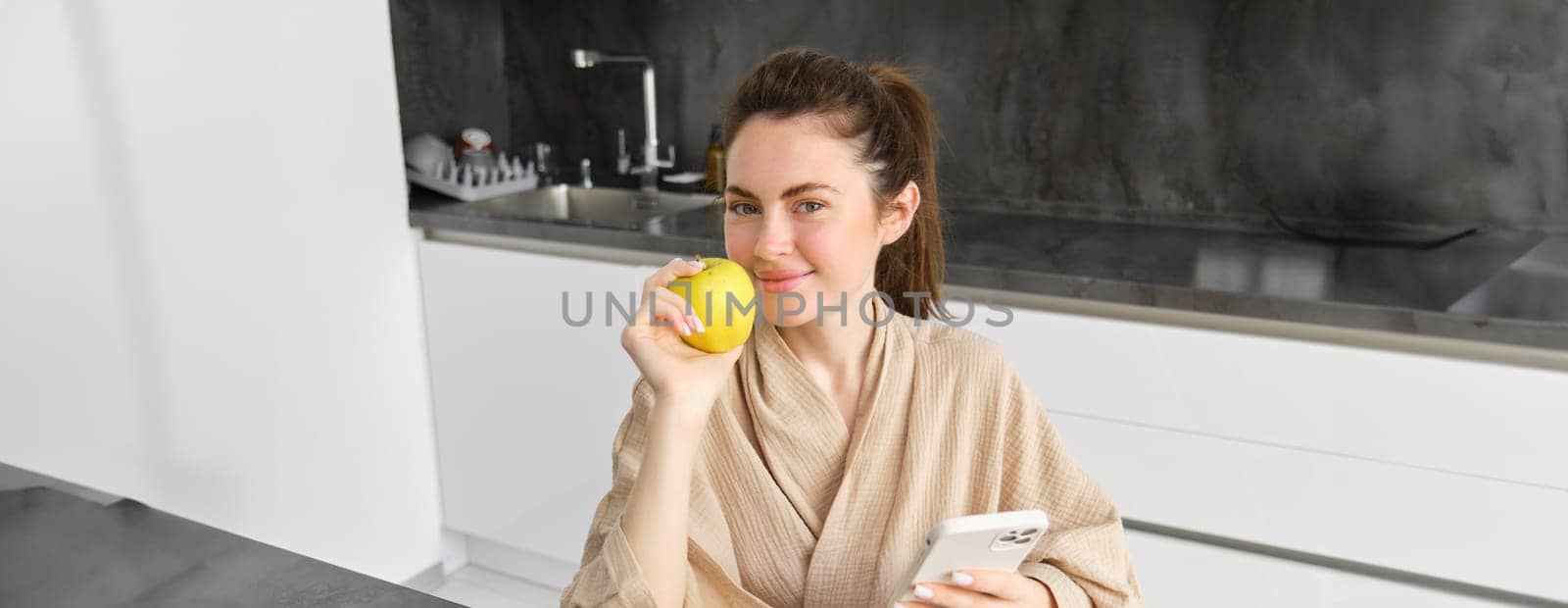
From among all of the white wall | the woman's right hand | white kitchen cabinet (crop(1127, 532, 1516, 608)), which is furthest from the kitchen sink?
the woman's right hand

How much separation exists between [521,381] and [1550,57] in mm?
1943

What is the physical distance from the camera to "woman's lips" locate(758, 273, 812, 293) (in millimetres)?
1065

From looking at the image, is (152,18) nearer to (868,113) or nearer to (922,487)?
(868,113)

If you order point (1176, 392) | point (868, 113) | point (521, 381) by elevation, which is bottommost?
point (521, 381)

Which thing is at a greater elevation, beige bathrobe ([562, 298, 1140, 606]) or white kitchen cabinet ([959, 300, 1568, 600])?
beige bathrobe ([562, 298, 1140, 606])

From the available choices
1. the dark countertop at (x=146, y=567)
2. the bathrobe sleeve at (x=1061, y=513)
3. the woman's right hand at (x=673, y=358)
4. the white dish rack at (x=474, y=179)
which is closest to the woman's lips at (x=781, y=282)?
the woman's right hand at (x=673, y=358)

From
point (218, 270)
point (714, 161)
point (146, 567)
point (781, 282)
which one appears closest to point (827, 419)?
point (781, 282)

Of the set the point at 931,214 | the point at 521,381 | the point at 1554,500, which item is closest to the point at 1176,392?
the point at 1554,500

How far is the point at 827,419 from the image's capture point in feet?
3.82

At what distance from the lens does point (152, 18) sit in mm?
1797

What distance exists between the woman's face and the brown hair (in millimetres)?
17

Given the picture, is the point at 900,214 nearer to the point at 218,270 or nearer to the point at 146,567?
the point at 146,567

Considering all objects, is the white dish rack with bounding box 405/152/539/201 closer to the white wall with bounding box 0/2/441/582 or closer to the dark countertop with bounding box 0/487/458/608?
the white wall with bounding box 0/2/441/582

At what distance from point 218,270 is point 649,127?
106 cm
